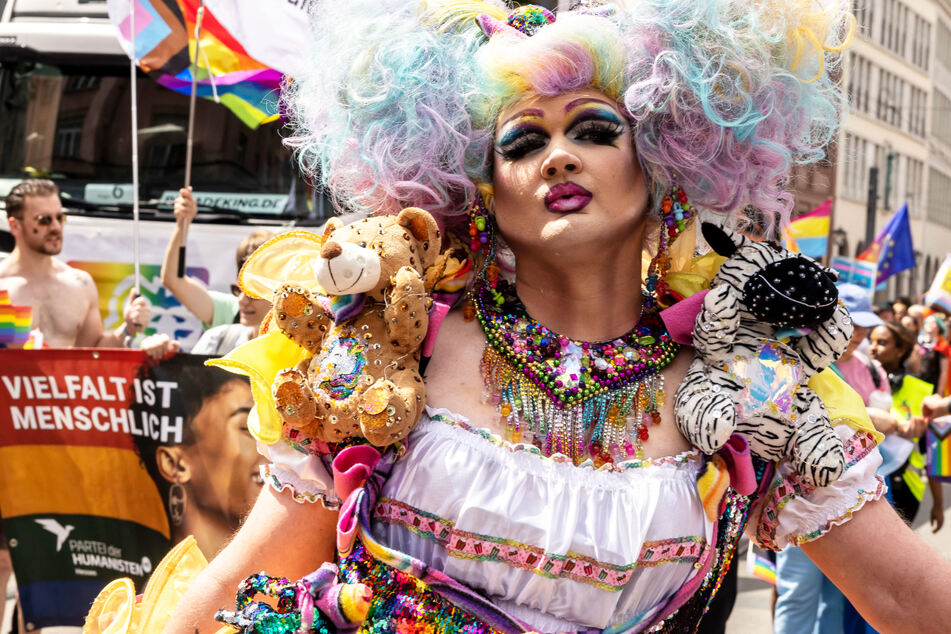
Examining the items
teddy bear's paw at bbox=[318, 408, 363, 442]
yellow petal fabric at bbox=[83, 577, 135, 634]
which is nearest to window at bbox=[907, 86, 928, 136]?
yellow petal fabric at bbox=[83, 577, 135, 634]

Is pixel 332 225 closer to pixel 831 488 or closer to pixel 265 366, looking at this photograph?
pixel 265 366

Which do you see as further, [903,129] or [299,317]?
[903,129]

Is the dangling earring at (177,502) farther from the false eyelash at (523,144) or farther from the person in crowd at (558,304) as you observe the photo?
the false eyelash at (523,144)

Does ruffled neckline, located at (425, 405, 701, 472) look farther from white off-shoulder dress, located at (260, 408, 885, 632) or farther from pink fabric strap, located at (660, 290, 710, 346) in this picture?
pink fabric strap, located at (660, 290, 710, 346)

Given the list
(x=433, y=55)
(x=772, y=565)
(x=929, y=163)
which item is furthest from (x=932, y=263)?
(x=433, y=55)

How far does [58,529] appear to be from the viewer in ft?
13.9

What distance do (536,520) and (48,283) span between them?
3699 millimetres

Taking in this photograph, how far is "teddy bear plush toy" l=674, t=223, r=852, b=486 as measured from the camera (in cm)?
196

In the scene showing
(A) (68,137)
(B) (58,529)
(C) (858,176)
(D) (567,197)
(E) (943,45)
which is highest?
(E) (943,45)

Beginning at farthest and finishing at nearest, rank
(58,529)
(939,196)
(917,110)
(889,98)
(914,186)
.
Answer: (939,196), (914,186), (917,110), (889,98), (58,529)

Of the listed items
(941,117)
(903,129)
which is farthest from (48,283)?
(941,117)

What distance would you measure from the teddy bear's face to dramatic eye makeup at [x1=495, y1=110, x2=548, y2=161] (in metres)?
0.23

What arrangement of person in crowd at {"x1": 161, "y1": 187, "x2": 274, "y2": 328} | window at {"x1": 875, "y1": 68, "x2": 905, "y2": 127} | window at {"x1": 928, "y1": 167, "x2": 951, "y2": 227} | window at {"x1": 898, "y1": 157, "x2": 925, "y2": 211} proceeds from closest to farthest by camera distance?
1. person in crowd at {"x1": 161, "y1": 187, "x2": 274, "y2": 328}
2. window at {"x1": 875, "y1": 68, "x2": 905, "y2": 127}
3. window at {"x1": 898, "y1": 157, "x2": 925, "y2": 211}
4. window at {"x1": 928, "y1": 167, "x2": 951, "y2": 227}

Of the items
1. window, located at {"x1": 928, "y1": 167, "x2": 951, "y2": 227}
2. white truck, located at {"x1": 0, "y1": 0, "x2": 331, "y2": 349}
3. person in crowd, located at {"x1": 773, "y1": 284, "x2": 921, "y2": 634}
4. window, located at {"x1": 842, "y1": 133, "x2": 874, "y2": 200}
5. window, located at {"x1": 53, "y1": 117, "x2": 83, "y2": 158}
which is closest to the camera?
person in crowd, located at {"x1": 773, "y1": 284, "x2": 921, "y2": 634}
